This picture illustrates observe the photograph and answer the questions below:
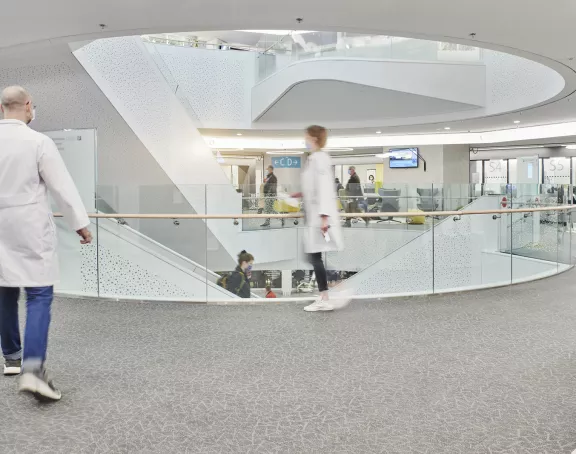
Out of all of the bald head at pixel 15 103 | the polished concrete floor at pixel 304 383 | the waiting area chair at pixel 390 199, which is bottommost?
the polished concrete floor at pixel 304 383

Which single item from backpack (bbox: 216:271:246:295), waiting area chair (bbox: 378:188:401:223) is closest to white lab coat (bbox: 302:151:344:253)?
backpack (bbox: 216:271:246:295)

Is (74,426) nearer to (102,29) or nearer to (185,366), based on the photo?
(185,366)

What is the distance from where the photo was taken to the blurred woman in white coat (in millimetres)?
4145

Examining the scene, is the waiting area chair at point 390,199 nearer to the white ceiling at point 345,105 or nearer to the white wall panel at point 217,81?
the white ceiling at point 345,105

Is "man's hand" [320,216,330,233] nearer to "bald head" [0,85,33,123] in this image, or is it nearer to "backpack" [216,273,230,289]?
"backpack" [216,273,230,289]

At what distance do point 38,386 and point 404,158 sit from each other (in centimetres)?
1819

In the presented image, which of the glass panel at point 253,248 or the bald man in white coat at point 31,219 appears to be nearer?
the bald man in white coat at point 31,219

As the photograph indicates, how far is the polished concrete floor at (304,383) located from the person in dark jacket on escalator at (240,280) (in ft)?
2.27

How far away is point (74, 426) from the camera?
2.32m

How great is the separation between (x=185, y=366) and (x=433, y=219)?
139 inches

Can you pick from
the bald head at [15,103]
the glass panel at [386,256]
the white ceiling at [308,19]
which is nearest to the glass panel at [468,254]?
the glass panel at [386,256]

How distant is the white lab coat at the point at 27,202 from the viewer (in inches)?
101

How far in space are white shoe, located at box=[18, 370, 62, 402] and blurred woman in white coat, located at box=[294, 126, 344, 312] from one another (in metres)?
2.27

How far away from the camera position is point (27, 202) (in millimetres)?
2580
